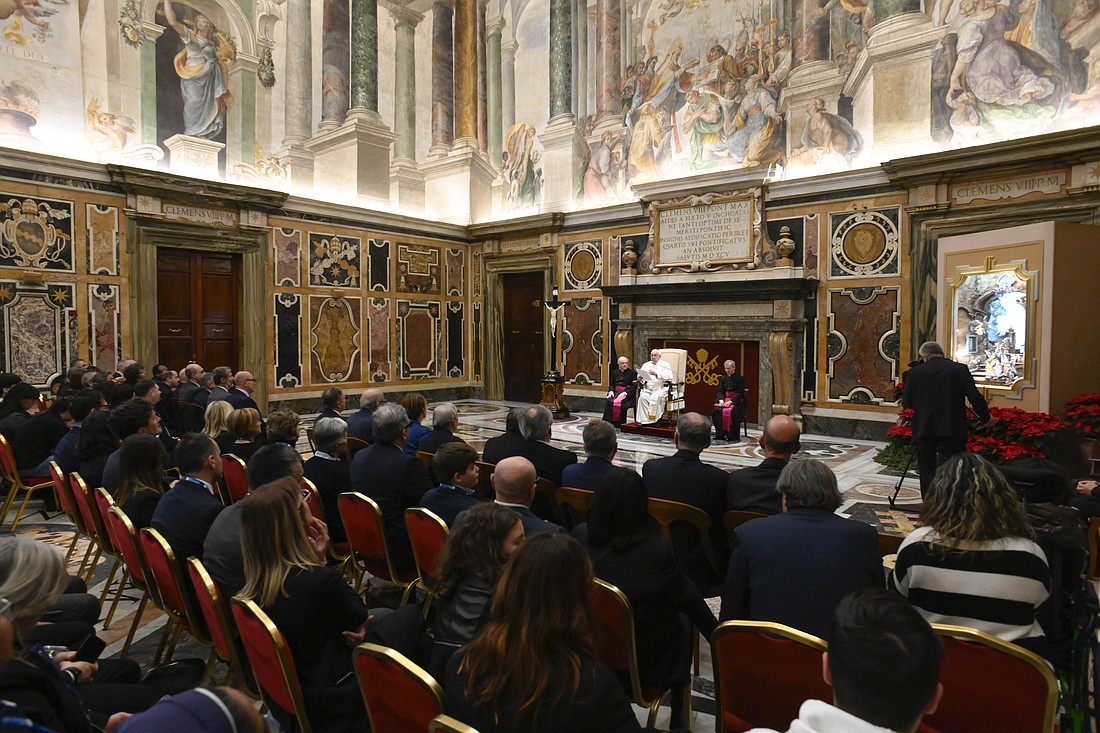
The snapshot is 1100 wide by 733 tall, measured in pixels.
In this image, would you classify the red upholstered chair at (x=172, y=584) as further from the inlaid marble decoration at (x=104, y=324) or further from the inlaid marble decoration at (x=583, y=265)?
the inlaid marble decoration at (x=583, y=265)

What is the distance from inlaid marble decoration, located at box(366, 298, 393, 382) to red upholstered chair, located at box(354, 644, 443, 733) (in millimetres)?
11518

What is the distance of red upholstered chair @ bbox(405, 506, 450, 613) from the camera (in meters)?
3.04

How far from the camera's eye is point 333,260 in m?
12.2

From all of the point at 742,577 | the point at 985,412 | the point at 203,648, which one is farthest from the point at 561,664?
the point at 985,412

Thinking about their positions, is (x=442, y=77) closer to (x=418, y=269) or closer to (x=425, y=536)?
(x=418, y=269)

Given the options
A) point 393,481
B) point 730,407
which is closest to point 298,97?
point 730,407

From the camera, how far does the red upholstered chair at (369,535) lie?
11.4 ft

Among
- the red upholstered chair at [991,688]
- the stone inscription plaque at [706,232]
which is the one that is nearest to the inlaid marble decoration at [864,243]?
the stone inscription plaque at [706,232]

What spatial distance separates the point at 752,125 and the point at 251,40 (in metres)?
8.61

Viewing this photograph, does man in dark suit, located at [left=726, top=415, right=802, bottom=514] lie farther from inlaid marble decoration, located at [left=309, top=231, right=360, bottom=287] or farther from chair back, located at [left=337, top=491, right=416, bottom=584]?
inlaid marble decoration, located at [left=309, top=231, right=360, bottom=287]

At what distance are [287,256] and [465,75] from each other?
18.8 ft

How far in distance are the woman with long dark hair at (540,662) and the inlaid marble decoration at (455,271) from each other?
42.5 feet

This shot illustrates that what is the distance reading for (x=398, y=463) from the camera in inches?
148

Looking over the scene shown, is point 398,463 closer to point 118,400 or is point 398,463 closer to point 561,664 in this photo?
point 561,664
